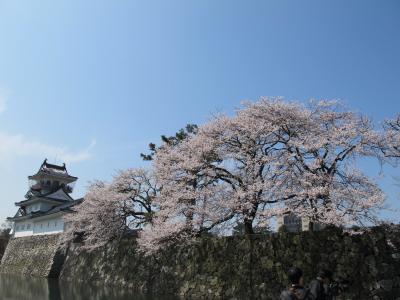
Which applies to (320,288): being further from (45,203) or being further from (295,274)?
(45,203)

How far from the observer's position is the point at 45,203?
38.6 meters

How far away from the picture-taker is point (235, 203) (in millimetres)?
14367

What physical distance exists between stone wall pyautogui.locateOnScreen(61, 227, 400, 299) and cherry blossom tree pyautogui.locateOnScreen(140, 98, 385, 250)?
0.71 meters

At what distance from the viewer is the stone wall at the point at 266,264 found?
11.3 metres

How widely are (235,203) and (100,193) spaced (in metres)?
11.5

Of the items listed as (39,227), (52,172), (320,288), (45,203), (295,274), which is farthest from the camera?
(52,172)

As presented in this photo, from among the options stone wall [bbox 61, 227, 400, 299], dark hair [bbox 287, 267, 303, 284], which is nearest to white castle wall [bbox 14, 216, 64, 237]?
stone wall [bbox 61, 227, 400, 299]

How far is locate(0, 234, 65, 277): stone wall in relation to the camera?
100ft

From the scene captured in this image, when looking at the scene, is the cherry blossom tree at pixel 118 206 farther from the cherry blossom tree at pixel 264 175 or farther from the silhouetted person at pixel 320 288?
the silhouetted person at pixel 320 288

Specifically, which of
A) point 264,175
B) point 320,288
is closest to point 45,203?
point 264,175

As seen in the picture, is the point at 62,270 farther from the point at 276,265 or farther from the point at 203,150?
the point at 276,265

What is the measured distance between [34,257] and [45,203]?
664cm

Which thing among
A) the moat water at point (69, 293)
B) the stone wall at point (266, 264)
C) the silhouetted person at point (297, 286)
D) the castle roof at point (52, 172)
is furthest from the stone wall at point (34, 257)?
the silhouetted person at point (297, 286)

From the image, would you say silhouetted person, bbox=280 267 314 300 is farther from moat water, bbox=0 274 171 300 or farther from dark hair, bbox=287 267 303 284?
moat water, bbox=0 274 171 300
